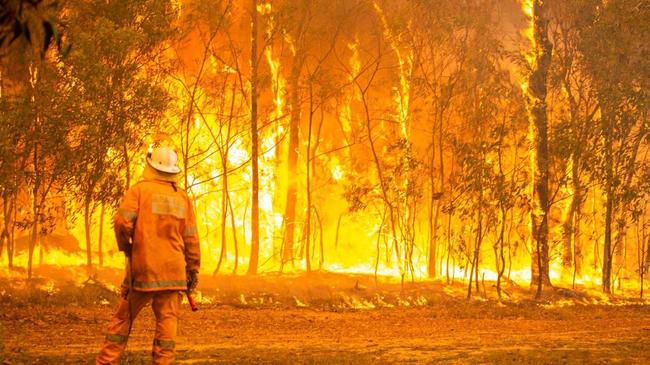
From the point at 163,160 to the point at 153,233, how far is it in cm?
72

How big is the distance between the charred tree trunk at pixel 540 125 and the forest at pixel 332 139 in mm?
63

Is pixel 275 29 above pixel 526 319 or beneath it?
above

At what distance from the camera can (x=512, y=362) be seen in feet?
37.4

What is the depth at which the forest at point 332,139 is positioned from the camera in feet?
65.3

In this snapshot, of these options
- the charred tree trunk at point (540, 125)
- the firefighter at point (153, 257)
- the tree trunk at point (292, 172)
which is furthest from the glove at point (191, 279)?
the tree trunk at point (292, 172)

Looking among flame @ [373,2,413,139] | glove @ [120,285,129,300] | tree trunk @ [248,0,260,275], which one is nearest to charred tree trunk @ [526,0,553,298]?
flame @ [373,2,413,139]

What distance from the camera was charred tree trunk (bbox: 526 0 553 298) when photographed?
27875mm

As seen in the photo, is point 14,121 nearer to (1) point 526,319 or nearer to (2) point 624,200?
(1) point 526,319

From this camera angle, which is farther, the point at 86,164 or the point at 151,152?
the point at 86,164

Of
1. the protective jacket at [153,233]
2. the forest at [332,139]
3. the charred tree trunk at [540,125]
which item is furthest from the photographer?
the charred tree trunk at [540,125]

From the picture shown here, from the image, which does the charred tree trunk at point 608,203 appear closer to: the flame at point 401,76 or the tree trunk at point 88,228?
the flame at point 401,76

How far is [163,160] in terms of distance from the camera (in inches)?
332

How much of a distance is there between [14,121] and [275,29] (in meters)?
11.9

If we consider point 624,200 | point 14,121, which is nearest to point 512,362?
point 14,121
